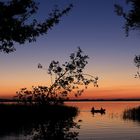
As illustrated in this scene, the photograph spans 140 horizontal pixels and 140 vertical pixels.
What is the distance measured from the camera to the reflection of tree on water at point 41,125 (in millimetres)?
26125

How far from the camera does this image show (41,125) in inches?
1089

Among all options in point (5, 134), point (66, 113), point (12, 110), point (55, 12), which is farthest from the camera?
point (66, 113)

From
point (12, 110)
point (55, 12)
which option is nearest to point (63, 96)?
point (55, 12)

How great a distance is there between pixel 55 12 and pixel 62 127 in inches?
338

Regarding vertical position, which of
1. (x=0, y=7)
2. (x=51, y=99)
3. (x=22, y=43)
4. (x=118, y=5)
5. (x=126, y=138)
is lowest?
(x=126, y=138)

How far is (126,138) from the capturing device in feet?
167

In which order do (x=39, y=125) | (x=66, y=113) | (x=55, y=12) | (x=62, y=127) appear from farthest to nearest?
(x=66, y=113) < (x=39, y=125) < (x=62, y=127) < (x=55, y=12)

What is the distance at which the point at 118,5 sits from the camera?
31.9 meters

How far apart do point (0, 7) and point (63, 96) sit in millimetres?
10073

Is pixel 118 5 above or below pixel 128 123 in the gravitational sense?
above

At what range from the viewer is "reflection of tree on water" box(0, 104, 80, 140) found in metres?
26.1

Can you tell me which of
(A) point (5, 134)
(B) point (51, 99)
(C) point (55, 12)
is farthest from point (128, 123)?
(C) point (55, 12)

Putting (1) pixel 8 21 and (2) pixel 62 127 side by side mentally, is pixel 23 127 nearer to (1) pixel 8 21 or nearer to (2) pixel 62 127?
(2) pixel 62 127

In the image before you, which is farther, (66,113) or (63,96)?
(66,113)
